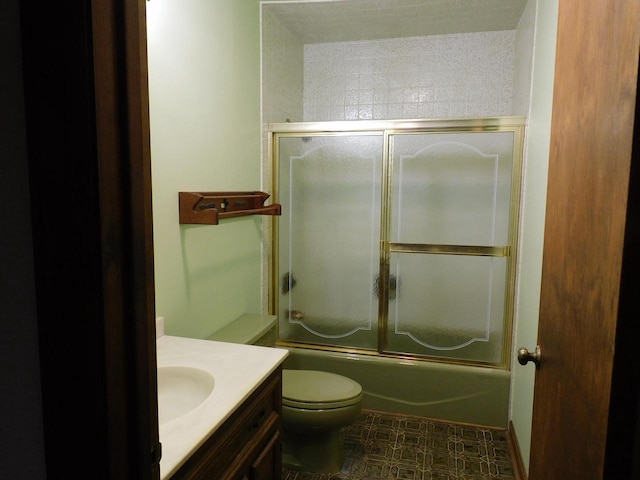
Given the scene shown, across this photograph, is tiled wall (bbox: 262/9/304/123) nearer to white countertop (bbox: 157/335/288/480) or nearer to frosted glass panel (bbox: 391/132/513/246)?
frosted glass panel (bbox: 391/132/513/246)

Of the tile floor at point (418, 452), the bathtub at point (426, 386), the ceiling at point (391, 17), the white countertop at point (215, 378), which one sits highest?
the ceiling at point (391, 17)

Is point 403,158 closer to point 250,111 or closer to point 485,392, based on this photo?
point 250,111

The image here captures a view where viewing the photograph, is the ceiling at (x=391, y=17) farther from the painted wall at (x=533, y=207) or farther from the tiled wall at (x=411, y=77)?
the painted wall at (x=533, y=207)

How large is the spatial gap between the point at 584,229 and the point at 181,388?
4.08ft

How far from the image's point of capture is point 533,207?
2.15 m

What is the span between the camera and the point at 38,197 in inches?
21.0

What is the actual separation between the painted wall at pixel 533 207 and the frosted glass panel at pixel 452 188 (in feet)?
0.46

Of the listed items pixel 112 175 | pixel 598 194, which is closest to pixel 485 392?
pixel 598 194

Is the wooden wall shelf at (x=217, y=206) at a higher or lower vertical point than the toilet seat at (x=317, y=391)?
higher

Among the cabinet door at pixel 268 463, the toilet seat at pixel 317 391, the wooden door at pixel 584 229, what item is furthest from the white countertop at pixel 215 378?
the wooden door at pixel 584 229

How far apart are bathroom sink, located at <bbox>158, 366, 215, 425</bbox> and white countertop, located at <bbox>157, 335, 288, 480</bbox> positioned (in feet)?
0.09

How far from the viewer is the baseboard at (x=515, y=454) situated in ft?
6.69

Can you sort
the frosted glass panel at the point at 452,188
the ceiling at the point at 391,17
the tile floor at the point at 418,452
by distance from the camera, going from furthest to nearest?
the ceiling at the point at 391,17
the frosted glass panel at the point at 452,188
the tile floor at the point at 418,452

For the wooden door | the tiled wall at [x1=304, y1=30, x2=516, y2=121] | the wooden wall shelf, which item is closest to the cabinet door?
the wooden door
